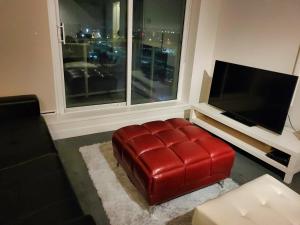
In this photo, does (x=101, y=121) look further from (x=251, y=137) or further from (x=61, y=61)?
(x=251, y=137)

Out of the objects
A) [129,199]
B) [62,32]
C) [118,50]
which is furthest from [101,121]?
[129,199]

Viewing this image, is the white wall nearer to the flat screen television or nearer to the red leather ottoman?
the flat screen television

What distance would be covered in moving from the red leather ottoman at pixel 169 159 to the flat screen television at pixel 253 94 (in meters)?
0.81

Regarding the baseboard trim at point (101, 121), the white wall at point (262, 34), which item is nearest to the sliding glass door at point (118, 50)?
the baseboard trim at point (101, 121)

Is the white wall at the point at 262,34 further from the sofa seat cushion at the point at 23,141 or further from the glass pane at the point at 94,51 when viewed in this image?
the sofa seat cushion at the point at 23,141

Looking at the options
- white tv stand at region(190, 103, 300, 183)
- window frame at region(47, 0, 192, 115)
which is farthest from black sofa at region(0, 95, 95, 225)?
white tv stand at region(190, 103, 300, 183)

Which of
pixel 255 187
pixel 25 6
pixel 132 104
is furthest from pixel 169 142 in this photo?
pixel 25 6

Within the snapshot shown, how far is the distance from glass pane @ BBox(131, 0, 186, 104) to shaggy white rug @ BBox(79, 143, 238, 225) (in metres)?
1.50

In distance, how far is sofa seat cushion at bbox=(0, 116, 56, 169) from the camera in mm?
1697

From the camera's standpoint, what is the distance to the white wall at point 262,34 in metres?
2.53

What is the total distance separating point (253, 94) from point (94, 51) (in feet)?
6.82

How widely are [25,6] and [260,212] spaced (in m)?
2.78

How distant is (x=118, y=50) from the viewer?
318 centimetres

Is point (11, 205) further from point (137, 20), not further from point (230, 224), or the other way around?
point (137, 20)
